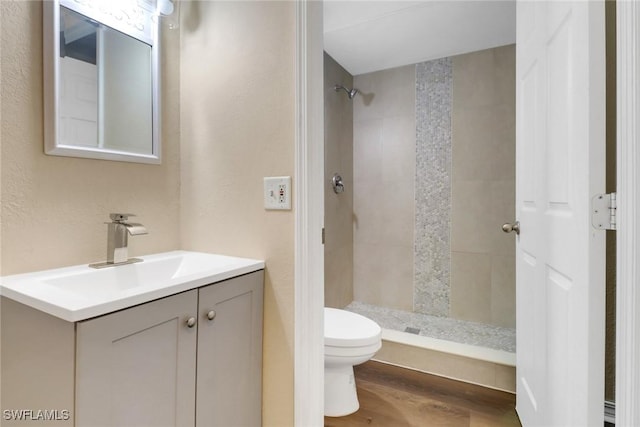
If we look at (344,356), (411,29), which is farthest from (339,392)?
(411,29)

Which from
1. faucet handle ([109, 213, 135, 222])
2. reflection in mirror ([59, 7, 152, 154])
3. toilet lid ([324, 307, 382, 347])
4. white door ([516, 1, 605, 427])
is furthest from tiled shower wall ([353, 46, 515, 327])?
faucet handle ([109, 213, 135, 222])

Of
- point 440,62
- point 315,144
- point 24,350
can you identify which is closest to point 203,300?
point 24,350

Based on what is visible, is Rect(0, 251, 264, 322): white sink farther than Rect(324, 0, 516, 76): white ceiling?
No

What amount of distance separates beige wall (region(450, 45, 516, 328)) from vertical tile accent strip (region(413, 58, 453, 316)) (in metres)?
0.05

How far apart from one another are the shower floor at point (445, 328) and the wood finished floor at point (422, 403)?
0.39 meters

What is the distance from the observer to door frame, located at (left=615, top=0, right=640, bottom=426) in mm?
683

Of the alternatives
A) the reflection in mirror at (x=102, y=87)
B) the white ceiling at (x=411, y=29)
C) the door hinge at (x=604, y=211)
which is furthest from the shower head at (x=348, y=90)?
the door hinge at (x=604, y=211)

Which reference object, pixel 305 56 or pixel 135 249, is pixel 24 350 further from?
pixel 305 56

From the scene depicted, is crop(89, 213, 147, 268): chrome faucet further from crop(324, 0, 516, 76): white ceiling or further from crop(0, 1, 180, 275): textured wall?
crop(324, 0, 516, 76): white ceiling

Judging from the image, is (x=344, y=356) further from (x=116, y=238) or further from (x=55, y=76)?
(x=55, y=76)

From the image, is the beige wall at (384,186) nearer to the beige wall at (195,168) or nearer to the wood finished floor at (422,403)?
the wood finished floor at (422,403)

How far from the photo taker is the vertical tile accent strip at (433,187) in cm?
255

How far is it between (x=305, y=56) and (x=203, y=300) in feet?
2.84

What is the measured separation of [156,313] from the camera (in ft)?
2.61
